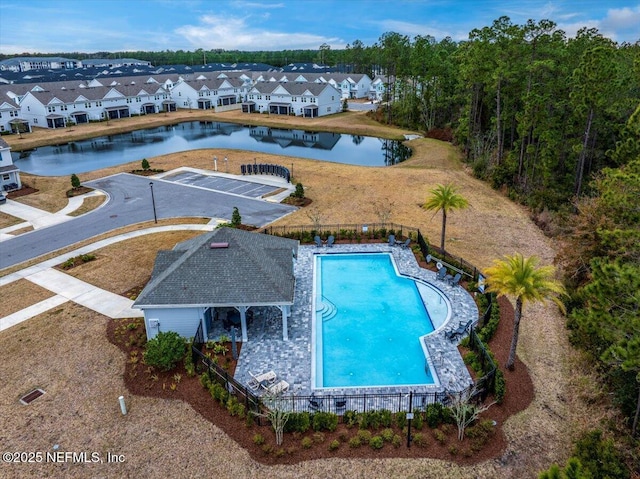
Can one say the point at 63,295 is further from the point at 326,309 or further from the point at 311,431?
the point at 311,431

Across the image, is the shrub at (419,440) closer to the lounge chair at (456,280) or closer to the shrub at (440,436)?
the shrub at (440,436)

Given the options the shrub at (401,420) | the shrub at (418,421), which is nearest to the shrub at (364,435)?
the shrub at (401,420)

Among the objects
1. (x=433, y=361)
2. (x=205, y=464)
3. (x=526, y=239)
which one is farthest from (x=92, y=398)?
(x=526, y=239)

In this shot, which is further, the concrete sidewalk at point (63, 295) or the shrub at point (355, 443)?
the concrete sidewalk at point (63, 295)

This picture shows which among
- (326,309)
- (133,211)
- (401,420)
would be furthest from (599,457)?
(133,211)

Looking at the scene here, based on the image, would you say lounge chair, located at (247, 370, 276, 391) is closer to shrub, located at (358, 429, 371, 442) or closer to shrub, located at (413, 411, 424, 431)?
shrub, located at (358, 429, 371, 442)

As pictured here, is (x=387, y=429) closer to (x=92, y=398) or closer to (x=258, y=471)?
(x=258, y=471)
